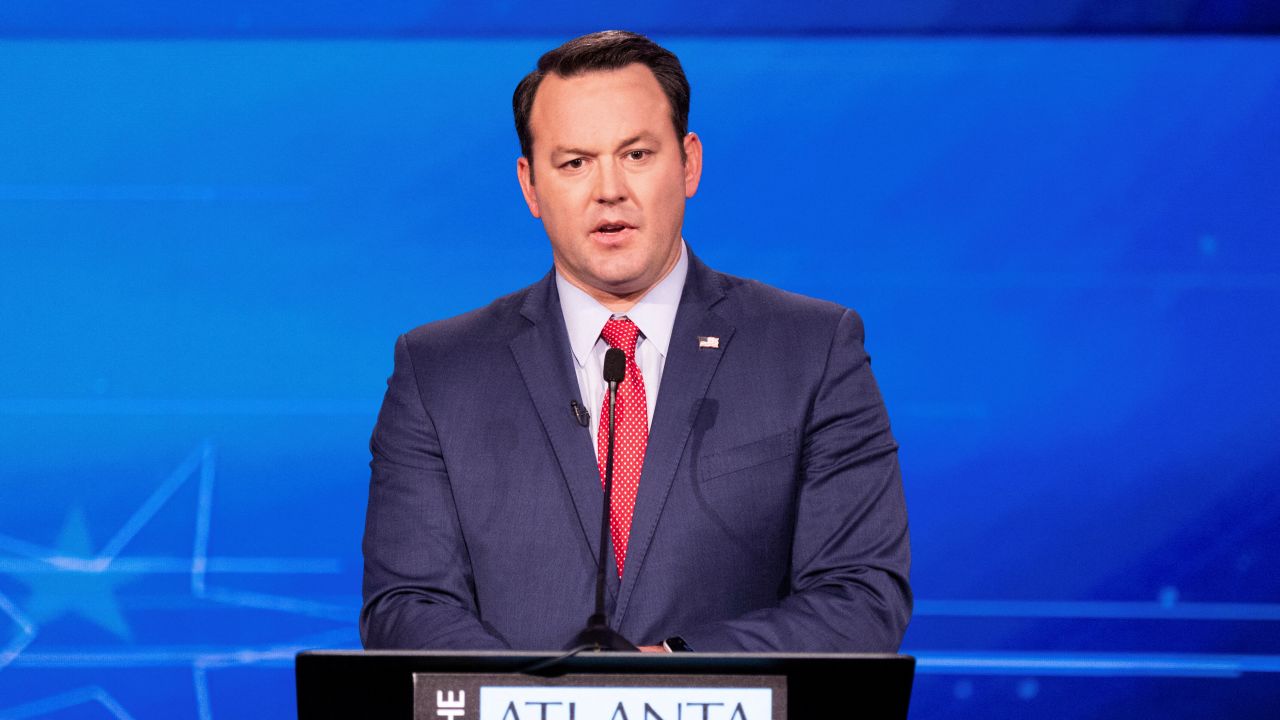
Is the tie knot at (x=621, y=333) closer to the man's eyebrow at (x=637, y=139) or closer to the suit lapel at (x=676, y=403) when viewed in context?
the suit lapel at (x=676, y=403)

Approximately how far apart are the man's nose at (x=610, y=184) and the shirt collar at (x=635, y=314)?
18cm

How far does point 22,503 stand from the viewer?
138 inches

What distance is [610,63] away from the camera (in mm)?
2170

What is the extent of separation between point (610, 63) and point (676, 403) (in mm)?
529

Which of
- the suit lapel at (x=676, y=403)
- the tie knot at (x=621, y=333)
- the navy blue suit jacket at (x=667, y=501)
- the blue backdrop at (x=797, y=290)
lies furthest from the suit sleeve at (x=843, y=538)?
the blue backdrop at (x=797, y=290)

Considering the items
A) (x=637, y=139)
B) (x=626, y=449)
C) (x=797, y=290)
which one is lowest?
(x=626, y=449)

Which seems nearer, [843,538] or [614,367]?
[614,367]

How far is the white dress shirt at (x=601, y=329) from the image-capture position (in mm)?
2164

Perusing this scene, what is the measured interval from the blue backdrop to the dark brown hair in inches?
50.8

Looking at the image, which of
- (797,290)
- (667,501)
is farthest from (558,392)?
(797,290)

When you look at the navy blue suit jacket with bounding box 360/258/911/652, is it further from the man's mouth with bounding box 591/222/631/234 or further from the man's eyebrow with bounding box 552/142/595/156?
the man's eyebrow with bounding box 552/142/595/156

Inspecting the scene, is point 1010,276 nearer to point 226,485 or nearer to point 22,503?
point 226,485

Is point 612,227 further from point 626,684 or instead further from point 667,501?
point 626,684

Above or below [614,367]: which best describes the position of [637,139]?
above
